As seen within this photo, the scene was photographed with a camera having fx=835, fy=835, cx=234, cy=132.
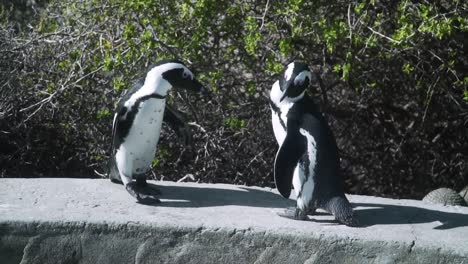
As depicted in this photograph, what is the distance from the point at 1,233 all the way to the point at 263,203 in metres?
1.26

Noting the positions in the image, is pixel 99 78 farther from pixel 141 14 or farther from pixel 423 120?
pixel 423 120

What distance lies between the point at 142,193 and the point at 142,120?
36 centimetres

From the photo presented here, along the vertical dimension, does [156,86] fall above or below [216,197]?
above

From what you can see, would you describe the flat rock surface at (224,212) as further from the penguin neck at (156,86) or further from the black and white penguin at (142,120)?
the penguin neck at (156,86)

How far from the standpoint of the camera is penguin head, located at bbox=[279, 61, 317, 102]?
373cm

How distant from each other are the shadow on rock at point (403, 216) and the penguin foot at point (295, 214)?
26 centimetres

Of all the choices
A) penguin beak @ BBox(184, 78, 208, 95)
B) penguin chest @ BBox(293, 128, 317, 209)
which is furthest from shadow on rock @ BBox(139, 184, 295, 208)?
penguin beak @ BBox(184, 78, 208, 95)

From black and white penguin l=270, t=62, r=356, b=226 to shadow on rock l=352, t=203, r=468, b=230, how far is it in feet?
0.68

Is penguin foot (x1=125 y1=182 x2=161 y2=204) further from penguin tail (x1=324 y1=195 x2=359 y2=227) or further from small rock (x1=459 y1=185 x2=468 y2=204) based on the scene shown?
small rock (x1=459 y1=185 x2=468 y2=204)

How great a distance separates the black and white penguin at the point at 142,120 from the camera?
3.99 metres

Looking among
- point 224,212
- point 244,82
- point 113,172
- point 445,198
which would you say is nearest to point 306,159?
point 224,212

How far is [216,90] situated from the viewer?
551 cm

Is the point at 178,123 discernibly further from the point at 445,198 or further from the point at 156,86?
the point at 445,198

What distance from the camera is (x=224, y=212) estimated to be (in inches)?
154
